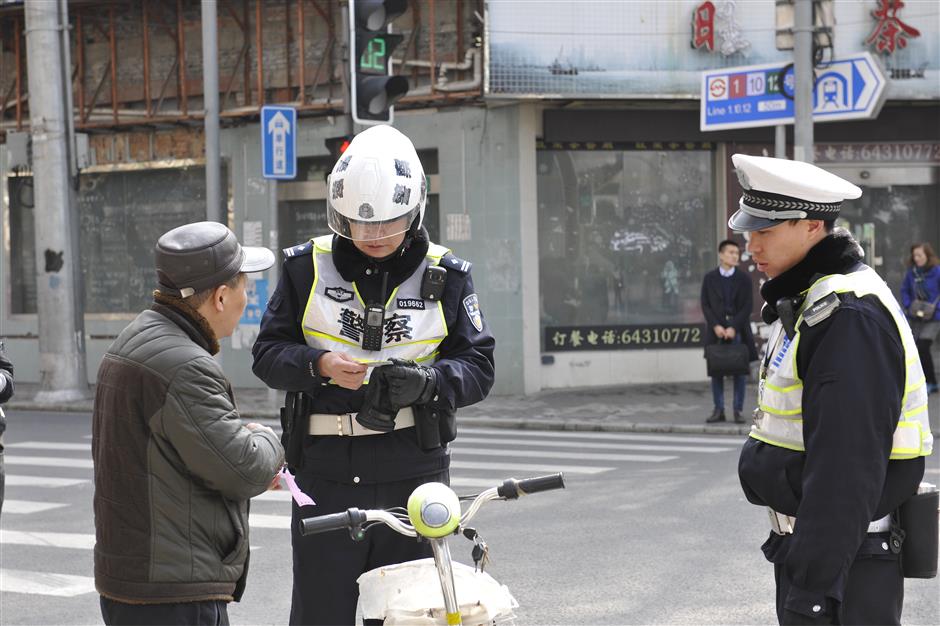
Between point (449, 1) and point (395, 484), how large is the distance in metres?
14.0

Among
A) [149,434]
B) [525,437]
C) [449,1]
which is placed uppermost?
[449,1]

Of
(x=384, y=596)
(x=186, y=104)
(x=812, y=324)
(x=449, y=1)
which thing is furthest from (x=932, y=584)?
(x=186, y=104)

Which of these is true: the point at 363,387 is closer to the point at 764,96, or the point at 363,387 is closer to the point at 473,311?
the point at 473,311

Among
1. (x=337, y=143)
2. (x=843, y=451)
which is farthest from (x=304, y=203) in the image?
(x=843, y=451)

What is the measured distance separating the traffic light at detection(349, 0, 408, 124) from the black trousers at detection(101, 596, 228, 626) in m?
8.56

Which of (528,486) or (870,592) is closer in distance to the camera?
(528,486)

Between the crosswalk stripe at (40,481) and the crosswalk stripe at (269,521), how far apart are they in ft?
7.42

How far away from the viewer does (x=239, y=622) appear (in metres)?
6.03

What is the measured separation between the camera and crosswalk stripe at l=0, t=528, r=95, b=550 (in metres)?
7.70

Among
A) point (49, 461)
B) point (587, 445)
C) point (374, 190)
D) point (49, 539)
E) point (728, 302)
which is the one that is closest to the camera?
point (374, 190)

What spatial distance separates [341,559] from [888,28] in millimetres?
15249

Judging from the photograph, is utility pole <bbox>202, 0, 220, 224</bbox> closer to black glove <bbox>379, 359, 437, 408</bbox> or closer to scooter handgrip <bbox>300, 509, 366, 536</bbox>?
black glove <bbox>379, 359, 437, 408</bbox>

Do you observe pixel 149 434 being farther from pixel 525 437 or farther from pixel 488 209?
pixel 488 209

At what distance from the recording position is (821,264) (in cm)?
320
